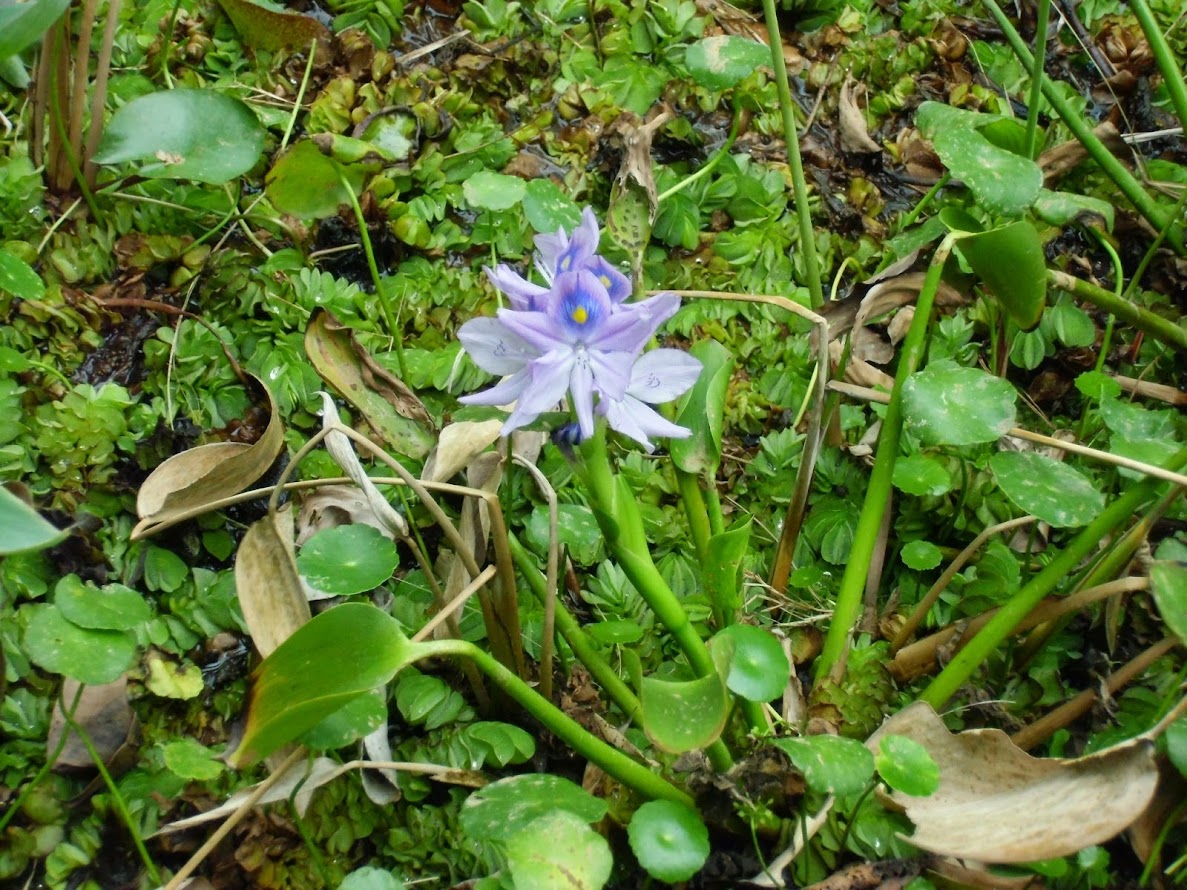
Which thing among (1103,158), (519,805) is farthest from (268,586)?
(1103,158)

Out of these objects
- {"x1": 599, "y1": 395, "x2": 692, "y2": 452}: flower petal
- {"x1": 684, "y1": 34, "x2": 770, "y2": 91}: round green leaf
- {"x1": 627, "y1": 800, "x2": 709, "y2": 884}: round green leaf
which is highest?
{"x1": 684, "y1": 34, "x2": 770, "y2": 91}: round green leaf

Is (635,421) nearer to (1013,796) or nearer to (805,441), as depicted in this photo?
(805,441)

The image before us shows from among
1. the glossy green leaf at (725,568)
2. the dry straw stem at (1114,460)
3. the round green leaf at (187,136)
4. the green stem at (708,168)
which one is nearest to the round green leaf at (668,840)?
the glossy green leaf at (725,568)

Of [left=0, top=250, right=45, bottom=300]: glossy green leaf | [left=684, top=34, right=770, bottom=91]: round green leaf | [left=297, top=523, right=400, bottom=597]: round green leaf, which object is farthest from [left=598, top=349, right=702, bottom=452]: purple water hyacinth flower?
[left=0, top=250, right=45, bottom=300]: glossy green leaf

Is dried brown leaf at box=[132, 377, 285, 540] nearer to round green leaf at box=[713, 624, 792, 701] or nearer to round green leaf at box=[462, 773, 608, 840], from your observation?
round green leaf at box=[462, 773, 608, 840]

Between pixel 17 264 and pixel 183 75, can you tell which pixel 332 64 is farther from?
pixel 17 264

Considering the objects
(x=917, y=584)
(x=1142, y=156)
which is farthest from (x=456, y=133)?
(x=1142, y=156)
